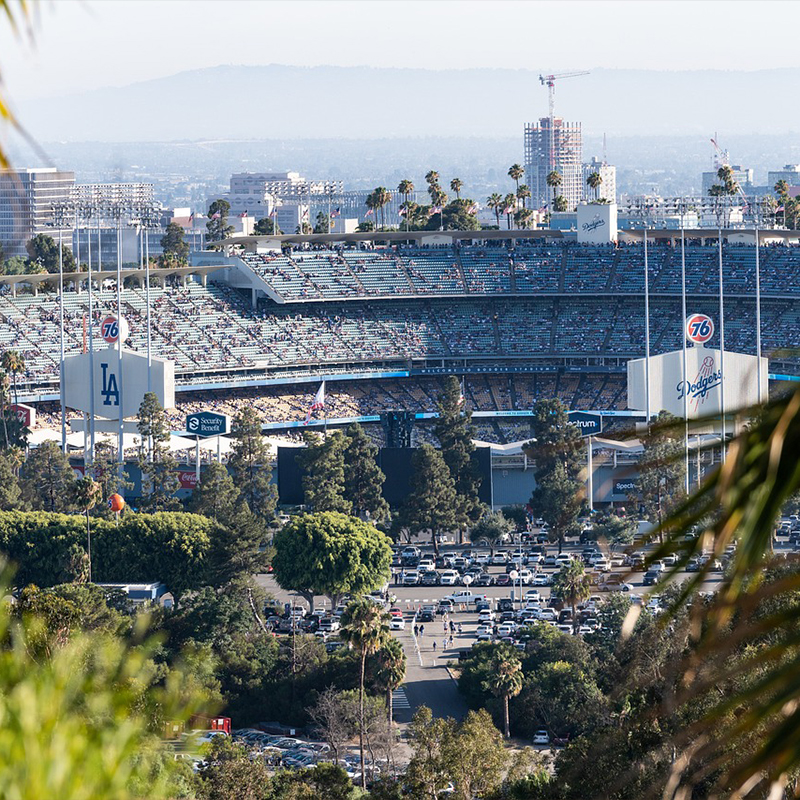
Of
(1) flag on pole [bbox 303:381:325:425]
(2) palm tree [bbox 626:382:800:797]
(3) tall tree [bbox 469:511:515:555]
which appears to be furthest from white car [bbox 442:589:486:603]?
(2) palm tree [bbox 626:382:800:797]

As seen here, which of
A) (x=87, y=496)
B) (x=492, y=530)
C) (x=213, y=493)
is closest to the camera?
(x=87, y=496)

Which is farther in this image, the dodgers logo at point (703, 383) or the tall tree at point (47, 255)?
the tall tree at point (47, 255)

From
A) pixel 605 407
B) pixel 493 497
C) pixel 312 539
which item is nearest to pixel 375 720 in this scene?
pixel 312 539

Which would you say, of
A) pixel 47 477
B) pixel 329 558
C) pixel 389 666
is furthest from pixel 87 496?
pixel 389 666

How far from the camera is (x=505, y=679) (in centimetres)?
4759

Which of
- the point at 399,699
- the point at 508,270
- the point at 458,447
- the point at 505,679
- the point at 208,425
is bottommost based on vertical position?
the point at 399,699

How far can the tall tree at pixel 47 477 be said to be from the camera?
2977 inches

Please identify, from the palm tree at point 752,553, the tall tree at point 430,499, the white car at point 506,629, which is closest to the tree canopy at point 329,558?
the white car at point 506,629

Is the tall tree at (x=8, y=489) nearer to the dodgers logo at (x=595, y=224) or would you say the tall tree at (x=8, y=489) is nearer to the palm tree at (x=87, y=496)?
the palm tree at (x=87, y=496)

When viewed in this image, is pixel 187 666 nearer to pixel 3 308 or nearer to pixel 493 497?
pixel 493 497

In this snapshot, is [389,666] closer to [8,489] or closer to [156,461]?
[8,489]

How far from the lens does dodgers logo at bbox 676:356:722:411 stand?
77938 millimetres

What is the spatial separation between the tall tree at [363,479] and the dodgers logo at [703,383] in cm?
1611

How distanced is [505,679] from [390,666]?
11.6ft
